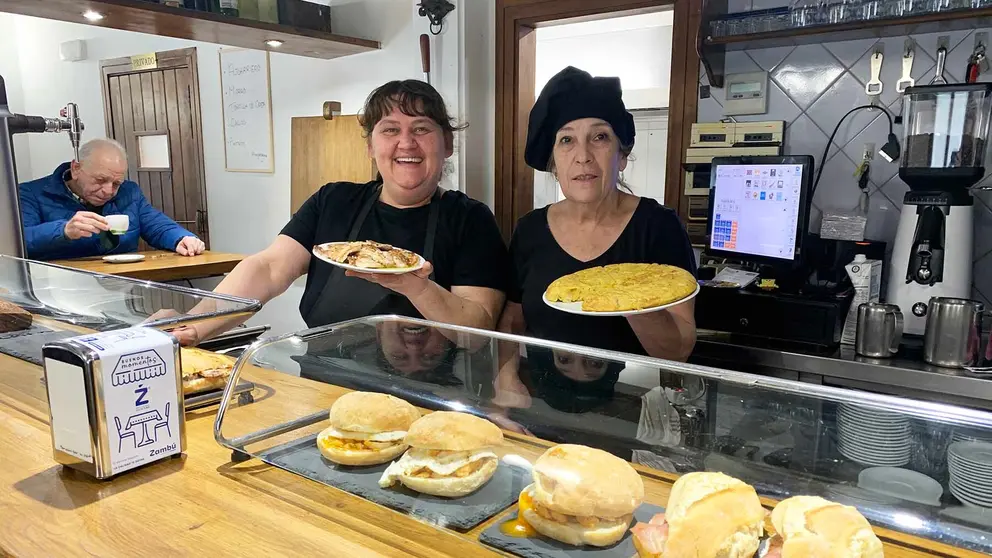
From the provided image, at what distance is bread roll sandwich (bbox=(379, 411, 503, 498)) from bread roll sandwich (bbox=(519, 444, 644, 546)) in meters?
0.09

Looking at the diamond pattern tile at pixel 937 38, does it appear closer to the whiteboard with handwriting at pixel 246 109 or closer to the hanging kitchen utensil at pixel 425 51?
the hanging kitchen utensil at pixel 425 51

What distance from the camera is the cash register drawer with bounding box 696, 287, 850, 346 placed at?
2.15 m

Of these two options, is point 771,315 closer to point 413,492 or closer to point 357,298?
point 357,298

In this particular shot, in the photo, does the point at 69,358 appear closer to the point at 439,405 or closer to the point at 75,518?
the point at 75,518

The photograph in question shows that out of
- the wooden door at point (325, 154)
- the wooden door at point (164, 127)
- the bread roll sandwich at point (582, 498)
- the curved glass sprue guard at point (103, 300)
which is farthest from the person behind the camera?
the wooden door at point (164, 127)

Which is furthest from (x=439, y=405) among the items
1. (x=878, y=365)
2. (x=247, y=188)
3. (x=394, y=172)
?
(x=247, y=188)

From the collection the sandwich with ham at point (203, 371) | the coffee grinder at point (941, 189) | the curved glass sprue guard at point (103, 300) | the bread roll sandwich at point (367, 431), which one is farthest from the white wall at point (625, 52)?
the bread roll sandwich at point (367, 431)

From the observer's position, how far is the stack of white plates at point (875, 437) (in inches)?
31.4

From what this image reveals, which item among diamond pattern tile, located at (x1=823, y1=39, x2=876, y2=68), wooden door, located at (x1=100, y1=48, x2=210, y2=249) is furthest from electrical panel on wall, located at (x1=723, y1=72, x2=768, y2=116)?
wooden door, located at (x1=100, y1=48, x2=210, y2=249)

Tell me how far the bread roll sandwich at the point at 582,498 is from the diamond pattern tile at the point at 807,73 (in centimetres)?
230

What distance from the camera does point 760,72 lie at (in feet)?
8.91

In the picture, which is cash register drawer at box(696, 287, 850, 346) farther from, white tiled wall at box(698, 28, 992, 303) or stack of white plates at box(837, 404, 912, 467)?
stack of white plates at box(837, 404, 912, 467)

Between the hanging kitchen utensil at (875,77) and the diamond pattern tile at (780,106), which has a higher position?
the hanging kitchen utensil at (875,77)

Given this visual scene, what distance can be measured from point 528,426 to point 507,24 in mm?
2805
